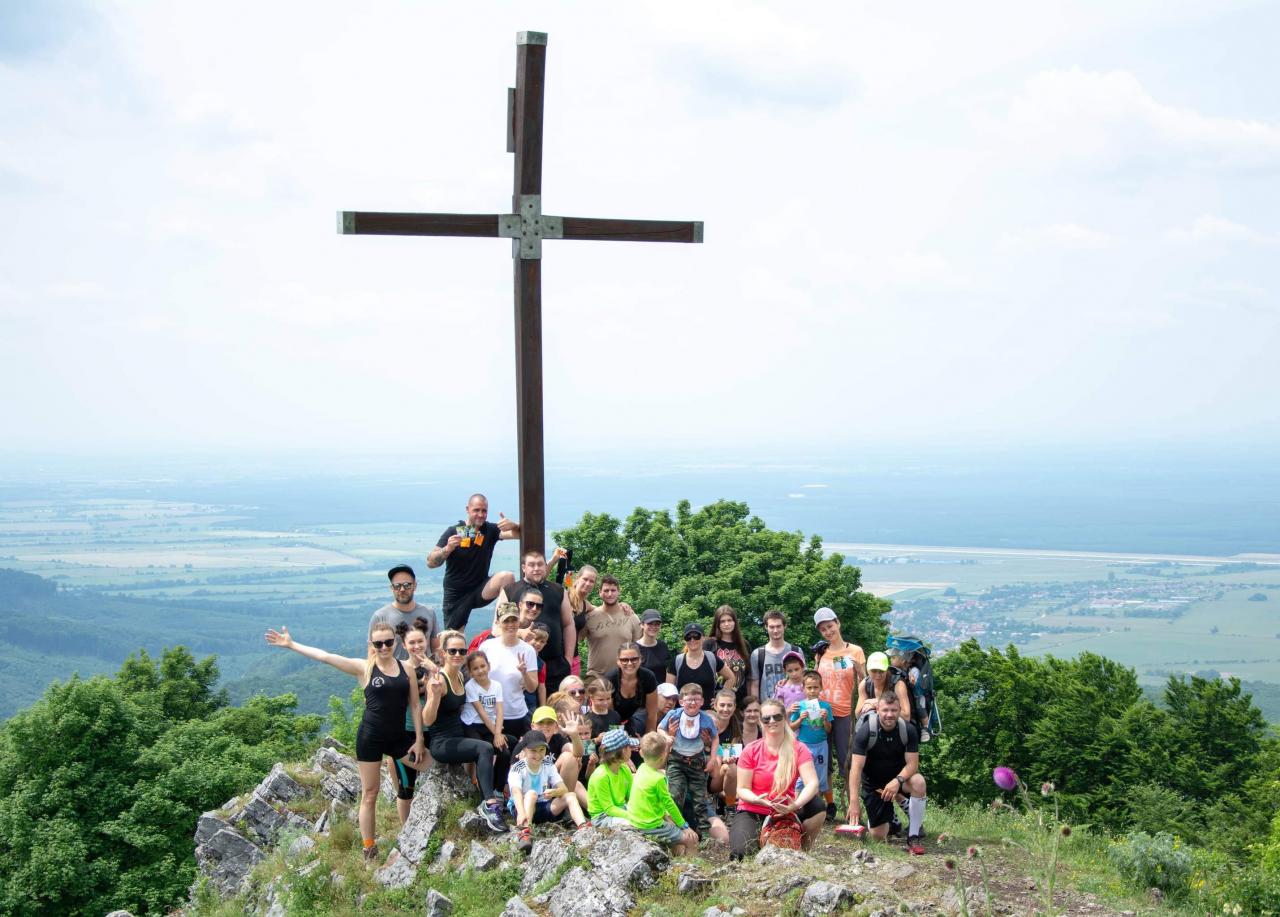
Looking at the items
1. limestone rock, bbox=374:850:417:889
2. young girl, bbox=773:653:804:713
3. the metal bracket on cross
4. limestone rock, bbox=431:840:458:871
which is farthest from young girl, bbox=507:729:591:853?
the metal bracket on cross

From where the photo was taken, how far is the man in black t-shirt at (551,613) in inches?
420

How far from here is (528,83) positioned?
10.5m

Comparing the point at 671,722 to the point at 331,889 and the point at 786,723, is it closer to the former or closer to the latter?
the point at 786,723

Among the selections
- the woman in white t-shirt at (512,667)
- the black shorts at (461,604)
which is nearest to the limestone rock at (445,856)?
the woman in white t-shirt at (512,667)

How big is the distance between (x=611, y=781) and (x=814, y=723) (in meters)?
2.15

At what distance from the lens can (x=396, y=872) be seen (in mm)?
9398

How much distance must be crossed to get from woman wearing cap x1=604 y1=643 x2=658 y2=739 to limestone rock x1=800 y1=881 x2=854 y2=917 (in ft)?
10.3

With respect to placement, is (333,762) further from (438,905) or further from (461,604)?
(438,905)

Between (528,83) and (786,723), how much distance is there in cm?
621

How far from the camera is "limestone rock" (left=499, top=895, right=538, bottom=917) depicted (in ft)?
25.3

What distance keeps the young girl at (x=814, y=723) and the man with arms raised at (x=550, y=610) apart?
7.60 feet

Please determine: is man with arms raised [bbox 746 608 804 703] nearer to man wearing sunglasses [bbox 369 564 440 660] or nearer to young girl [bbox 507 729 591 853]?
young girl [bbox 507 729 591 853]

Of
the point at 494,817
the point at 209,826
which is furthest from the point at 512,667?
the point at 209,826

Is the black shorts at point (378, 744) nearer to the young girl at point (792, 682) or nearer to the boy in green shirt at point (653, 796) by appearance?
the boy in green shirt at point (653, 796)
